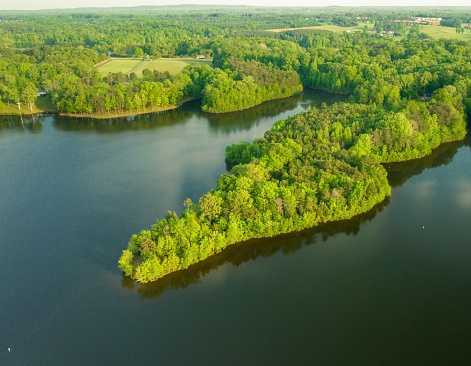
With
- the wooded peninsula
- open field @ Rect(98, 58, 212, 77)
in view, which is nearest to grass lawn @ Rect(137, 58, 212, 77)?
open field @ Rect(98, 58, 212, 77)

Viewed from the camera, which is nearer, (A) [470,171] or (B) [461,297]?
(B) [461,297]

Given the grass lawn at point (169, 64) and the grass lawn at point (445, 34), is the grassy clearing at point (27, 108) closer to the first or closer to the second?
the grass lawn at point (169, 64)

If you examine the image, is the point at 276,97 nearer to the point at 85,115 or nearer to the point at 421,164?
the point at 85,115

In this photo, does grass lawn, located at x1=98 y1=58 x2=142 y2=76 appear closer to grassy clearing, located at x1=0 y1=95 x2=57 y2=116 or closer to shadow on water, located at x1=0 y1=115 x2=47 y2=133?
grassy clearing, located at x1=0 y1=95 x2=57 y2=116

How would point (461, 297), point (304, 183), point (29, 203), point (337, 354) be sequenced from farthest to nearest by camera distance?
point (29, 203) < point (304, 183) < point (461, 297) < point (337, 354)

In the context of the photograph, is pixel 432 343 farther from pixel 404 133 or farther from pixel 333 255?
pixel 404 133

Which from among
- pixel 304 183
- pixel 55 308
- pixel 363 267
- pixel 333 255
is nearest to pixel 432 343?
pixel 363 267
